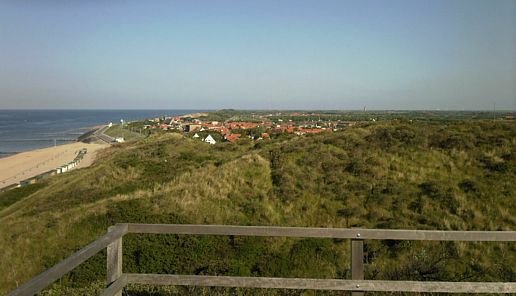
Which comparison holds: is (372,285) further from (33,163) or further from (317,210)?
(33,163)

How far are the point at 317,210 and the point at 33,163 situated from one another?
1943 inches

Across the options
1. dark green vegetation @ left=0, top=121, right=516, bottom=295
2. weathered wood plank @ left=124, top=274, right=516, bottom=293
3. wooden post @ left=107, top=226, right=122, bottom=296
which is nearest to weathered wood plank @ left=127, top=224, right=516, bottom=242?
weathered wood plank @ left=124, top=274, right=516, bottom=293

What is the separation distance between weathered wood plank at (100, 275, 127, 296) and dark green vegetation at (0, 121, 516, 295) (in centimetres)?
144

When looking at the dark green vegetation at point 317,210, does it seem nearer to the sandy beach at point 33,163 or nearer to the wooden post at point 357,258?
the wooden post at point 357,258

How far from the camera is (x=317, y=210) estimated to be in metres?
14.5

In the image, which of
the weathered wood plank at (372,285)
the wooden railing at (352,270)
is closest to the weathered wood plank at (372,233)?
the wooden railing at (352,270)

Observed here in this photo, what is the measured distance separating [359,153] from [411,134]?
2.86 meters

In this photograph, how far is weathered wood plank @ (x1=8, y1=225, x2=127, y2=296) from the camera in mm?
2320

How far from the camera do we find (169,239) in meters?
11.9

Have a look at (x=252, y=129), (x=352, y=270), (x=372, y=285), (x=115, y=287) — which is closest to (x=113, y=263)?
(x=115, y=287)

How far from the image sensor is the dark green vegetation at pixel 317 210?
32.8ft

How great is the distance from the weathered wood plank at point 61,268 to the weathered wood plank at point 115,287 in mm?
349

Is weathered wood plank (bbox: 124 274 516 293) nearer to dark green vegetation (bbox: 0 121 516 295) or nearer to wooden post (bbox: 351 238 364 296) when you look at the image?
wooden post (bbox: 351 238 364 296)

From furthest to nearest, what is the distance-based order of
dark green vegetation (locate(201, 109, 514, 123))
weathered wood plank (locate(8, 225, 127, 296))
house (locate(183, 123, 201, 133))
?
house (locate(183, 123, 201, 133))
dark green vegetation (locate(201, 109, 514, 123))
weathered wood plank (locate(8, 225, 127, 296))
